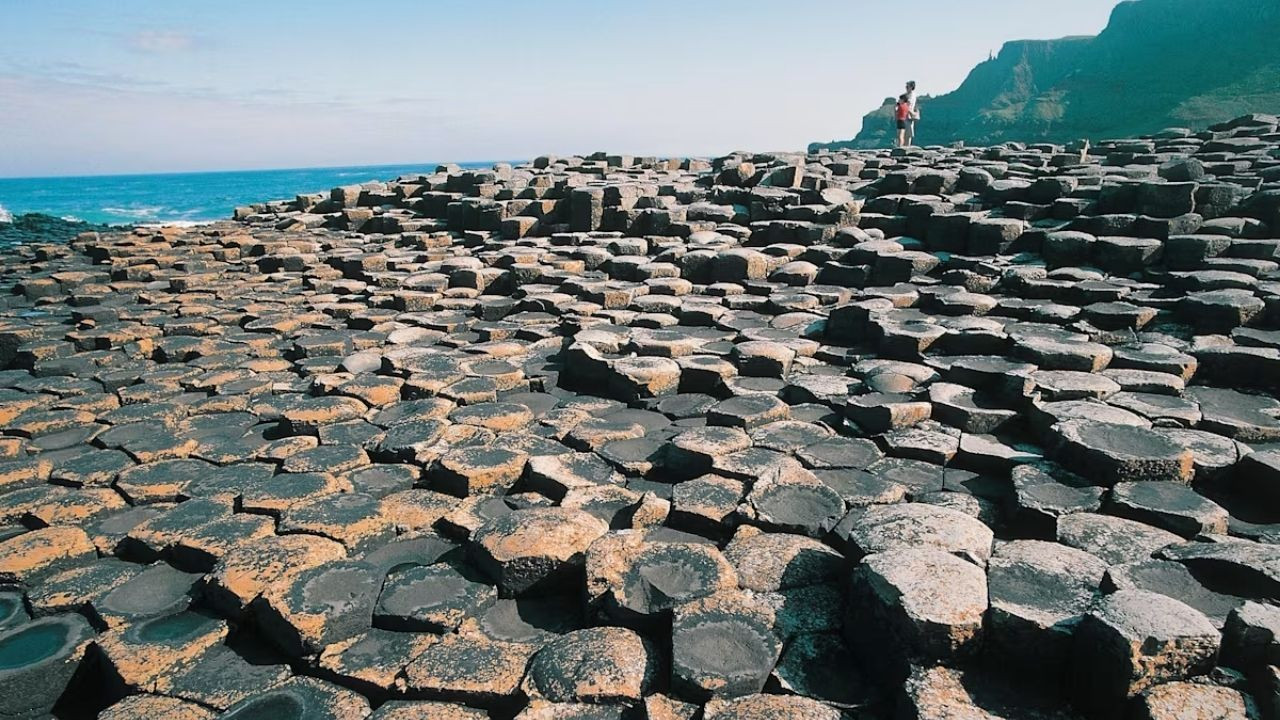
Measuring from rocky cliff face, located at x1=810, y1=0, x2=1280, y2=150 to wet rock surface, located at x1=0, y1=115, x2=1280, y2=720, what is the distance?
3679 cm

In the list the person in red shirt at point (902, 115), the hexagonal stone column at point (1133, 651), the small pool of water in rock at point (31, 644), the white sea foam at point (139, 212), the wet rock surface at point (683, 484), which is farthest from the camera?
the white sea foam at point (139, 212)

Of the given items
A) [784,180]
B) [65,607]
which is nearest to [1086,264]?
[784,180]

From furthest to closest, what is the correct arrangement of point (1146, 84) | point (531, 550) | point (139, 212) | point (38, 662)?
1. point (1146, 84)
2. point (139, 212)
3. point (531, 550)
4. point (38, 662)

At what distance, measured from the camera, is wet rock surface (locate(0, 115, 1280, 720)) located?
2.02 metres

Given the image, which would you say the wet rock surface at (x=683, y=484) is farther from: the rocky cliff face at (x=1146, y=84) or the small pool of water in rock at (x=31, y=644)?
the rocky cliff face at (x=1146, y=84)

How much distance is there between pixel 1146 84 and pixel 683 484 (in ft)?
241

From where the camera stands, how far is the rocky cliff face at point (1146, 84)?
50.1 metres

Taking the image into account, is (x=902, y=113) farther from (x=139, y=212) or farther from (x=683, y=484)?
(x=139, y=212)

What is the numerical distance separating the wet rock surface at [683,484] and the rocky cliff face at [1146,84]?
36786mm

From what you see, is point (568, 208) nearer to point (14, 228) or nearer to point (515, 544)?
point (515, 544)

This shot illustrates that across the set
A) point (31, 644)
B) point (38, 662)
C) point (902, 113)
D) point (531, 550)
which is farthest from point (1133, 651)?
point (902, 113)

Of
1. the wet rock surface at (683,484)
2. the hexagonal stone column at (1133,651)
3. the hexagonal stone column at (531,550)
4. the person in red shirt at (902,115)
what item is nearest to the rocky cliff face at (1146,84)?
the person in red shirt at (902,115)

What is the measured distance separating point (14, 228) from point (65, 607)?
2115cm

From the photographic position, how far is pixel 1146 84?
58.4 m
